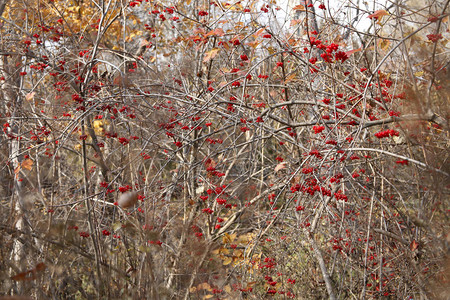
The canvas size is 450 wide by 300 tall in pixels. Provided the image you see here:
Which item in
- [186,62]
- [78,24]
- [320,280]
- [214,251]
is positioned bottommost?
[320,280]

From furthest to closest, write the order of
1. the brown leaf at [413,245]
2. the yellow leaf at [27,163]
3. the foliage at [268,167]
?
the yellow leaf at [27,163], the brown leaf at [413,245], the foliage at [268,167]

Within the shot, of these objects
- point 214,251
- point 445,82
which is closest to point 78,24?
point 214,251

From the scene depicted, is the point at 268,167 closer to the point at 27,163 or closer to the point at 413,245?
the point at 413,245

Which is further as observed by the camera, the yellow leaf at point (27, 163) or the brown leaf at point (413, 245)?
the yellow leaf at point (27, 163)

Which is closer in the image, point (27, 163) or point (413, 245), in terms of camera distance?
point (413, 245)

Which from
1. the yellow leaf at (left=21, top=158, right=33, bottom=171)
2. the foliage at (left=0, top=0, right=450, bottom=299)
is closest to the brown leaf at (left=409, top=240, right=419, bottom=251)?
the foliage at (left=0, top=0, right=450, bottom=299)

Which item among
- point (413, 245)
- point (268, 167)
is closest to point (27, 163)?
point (268, 167)

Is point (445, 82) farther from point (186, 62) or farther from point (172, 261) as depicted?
point (186, 62)

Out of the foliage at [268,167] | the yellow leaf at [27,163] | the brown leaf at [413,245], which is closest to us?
the foliage at [268,167]

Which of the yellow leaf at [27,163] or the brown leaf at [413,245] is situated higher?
the yellow leaf at [27,163]

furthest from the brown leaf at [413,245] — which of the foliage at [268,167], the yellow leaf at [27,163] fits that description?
the yellow leaf at [27,163]

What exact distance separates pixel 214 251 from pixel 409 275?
175 centimetres

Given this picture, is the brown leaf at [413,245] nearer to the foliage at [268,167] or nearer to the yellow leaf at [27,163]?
the foliage at [268,167]

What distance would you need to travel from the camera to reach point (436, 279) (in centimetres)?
243
